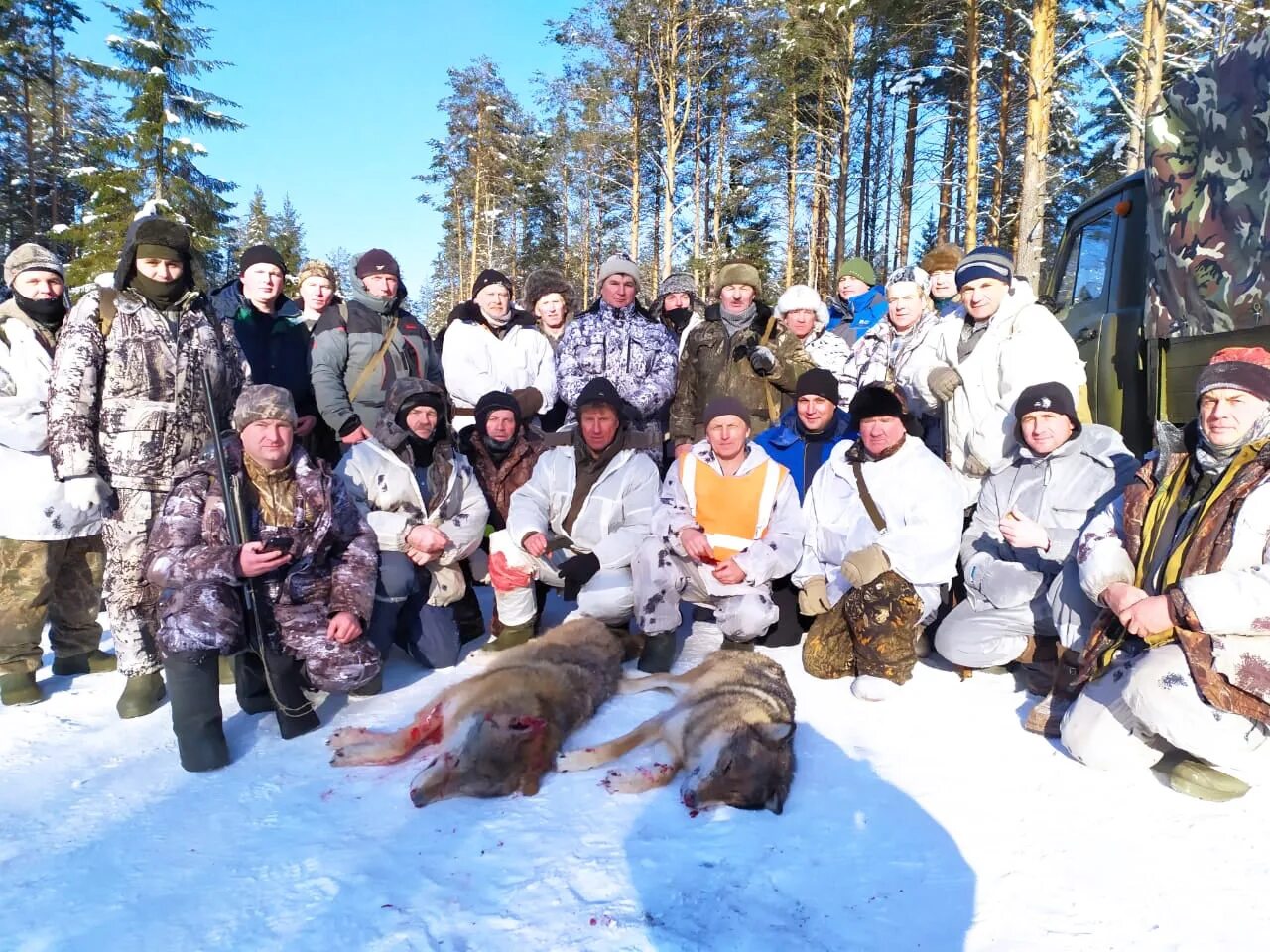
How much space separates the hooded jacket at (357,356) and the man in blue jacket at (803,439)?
2257 millimetres

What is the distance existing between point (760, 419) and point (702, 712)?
266cm

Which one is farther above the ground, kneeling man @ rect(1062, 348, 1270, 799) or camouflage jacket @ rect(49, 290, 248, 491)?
camouflage jacket @ rect(49, 290, 248, 491)

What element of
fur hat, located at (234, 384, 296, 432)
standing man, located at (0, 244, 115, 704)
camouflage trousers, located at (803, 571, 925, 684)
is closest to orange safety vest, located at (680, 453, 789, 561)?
camouflage trousers, located at (803, 571, 925, 684)

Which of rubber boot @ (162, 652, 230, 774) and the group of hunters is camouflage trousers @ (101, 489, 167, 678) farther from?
rubber boot @ (162, 652, 230, 774)

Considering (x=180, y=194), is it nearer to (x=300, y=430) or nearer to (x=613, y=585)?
(x=300, y=430)

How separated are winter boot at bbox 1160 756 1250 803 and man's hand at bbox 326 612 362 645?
337cm

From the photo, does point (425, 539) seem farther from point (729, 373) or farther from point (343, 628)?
point (729, 373)

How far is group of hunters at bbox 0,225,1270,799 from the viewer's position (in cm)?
294

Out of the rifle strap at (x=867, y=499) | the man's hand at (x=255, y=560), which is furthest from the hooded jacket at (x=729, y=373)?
the man's hand at (x=255, y=560)

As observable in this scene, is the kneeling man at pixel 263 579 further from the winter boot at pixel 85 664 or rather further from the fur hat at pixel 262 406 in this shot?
the winter boot at pixel 85 664

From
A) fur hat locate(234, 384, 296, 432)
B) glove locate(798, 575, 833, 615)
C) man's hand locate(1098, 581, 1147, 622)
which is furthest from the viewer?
glove locate(798, 575, 833, 615)

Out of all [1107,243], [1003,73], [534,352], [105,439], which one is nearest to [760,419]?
[534,352]

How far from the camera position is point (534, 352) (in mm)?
5586

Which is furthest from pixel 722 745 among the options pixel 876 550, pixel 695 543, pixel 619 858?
pixel 876 550
